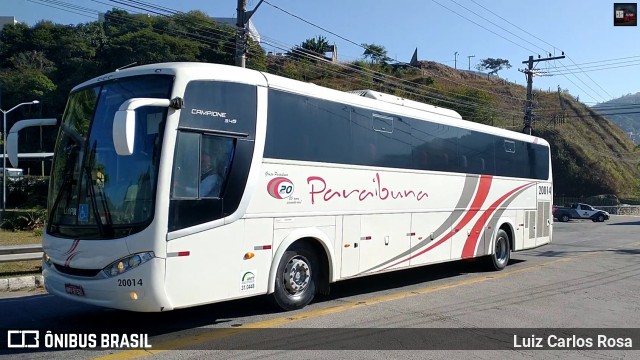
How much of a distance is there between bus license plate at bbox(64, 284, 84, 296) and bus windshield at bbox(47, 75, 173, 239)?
61 centimetres

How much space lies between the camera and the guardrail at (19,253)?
39.3 ft

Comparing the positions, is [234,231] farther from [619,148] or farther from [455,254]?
[619,148]

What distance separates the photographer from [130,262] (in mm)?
6555

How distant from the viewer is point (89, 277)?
22.2 feet

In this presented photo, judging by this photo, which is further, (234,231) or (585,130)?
(585,130)

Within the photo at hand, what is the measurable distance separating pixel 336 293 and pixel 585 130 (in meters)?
99.6

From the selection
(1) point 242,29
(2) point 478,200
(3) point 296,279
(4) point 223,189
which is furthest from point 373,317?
(1) point 242,29

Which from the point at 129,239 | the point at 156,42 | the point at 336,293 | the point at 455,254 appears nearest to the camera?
the point at 129,239

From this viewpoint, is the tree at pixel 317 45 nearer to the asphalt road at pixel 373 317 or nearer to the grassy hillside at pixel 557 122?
the grassy hillside at pixel 557 122

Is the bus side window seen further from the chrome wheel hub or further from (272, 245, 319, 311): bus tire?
the chrome wheel hub

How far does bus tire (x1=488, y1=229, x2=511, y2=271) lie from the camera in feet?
46.7

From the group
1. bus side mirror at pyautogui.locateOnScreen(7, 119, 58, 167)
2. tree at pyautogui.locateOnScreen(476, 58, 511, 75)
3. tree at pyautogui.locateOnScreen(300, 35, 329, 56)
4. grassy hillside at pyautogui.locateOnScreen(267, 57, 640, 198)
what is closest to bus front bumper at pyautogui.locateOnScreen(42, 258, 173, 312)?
bus side mirror at pyautogui.locateOnScreen(7, 119, 58, 167)

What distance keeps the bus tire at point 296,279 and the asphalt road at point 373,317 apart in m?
0.20

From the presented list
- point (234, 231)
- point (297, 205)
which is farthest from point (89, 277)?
point (297, 205)
